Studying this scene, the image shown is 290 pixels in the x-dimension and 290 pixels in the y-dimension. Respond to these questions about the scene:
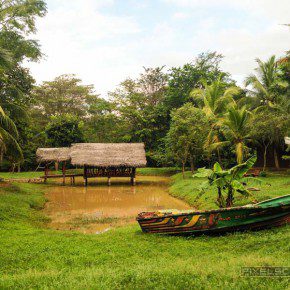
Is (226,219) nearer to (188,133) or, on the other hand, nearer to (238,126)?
(238,126)

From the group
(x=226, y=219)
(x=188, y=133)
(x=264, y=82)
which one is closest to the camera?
(x=226, y=219)

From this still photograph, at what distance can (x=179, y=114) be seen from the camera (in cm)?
2177

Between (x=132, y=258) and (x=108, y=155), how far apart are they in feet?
49.7

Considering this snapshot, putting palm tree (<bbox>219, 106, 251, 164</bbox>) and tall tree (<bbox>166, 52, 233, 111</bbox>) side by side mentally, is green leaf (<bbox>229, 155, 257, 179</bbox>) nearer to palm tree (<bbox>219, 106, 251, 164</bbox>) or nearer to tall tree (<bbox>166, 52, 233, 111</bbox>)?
palm tree (<bbox>219, 106, 251, 164</bbox>)

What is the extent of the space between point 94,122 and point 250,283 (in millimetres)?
30245

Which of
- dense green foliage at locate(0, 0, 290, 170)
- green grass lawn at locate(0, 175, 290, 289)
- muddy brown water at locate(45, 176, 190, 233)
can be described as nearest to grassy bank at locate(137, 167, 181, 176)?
dense green foliage at locate(0, 0, 290, 170)

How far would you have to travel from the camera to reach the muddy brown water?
425 inches

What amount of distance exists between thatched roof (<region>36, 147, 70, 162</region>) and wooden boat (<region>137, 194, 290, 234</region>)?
14.8 metres

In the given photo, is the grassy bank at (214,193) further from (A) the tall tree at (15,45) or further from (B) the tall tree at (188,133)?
(A) the tall tree at (15,45)

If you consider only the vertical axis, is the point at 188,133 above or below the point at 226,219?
above

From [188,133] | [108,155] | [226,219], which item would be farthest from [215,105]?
[226,219]

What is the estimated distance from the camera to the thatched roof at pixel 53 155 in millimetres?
21312

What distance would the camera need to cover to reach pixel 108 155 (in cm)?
2123

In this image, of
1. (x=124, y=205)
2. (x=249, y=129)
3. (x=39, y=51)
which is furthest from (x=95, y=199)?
(x=249, y=129)
